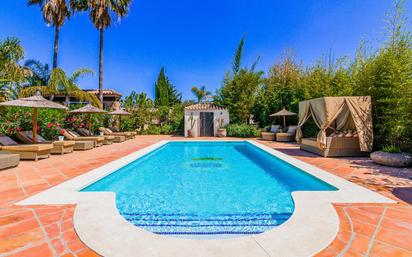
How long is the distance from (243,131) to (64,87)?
14341 mm

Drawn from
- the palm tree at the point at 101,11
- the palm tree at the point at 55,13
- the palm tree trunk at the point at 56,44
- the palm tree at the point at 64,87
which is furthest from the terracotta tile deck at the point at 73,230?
the palm tree at the point at 55,13

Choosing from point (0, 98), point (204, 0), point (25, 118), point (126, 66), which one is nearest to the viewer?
point (0, 98)

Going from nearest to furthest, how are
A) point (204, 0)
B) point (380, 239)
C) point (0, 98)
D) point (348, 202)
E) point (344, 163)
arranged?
point (380, 239) < point (348, 202) < point (344, 163) < point (0, 98) < point (204, 0)

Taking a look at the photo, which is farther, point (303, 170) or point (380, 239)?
point (303, 170)

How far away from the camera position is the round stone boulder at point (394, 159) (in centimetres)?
566

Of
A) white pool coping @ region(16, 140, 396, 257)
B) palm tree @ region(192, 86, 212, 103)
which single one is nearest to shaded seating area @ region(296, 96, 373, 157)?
white pool coping @ region(16, 140, 396, 257)

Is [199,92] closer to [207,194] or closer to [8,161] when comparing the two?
[8,161]

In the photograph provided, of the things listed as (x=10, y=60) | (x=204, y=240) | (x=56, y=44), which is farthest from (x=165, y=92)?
(x=204, y=240)

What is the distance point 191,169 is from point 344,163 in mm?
4876

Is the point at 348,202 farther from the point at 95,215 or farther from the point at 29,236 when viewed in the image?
the point at 29,236

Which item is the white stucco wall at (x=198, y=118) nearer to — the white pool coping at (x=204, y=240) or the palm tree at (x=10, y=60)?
the palm tree at (x=10, y=60)

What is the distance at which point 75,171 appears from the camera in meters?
5.31

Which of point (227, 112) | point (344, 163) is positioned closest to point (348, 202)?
point (344, 163)

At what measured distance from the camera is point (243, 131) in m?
16.4
